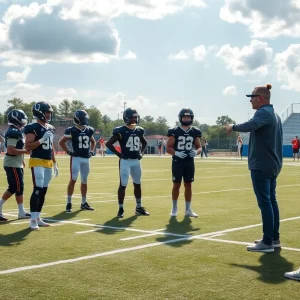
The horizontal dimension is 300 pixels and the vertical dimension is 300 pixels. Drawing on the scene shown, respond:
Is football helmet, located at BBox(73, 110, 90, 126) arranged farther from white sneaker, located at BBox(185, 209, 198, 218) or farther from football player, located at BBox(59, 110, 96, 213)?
white sneaker, located at BBox(185, 209, 198, 218)

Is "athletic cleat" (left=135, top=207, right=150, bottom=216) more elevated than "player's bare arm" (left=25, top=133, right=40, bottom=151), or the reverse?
"player's bare arm" (left=25, top=133, right=40, bottom=151)

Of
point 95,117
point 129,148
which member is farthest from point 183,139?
point 95,117

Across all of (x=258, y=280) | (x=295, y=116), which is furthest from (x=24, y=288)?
(x=295, y=116)

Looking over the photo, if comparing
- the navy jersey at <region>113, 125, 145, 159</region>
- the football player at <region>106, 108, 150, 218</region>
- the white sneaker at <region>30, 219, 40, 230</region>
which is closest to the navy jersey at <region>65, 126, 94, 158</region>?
the football player at <region>106, 108, 150, 218</region>

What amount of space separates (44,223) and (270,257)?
407 cm

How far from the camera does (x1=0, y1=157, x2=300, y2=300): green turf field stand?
4.91 m

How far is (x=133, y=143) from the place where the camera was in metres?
10.0

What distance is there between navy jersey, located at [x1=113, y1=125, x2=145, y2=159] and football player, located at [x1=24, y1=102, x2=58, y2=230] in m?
1.63

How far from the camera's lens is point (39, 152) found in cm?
863

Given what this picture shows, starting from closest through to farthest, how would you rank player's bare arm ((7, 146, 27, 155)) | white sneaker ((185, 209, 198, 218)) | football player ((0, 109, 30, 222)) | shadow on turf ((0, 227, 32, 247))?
shadow on turf ((0, 227, 32, 247)), player's bare arm ((7, 146, 27, 155)), football player ((0, 109, 30, 222)), white sneaker ((185, 209, 198, 218))

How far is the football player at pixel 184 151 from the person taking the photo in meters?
9.84

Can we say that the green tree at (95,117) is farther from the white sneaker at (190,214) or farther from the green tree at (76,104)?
the white sneaker at (190,214)

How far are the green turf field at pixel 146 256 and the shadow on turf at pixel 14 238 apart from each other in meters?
0.01

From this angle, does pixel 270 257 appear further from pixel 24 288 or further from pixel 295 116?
pixel 295 116
